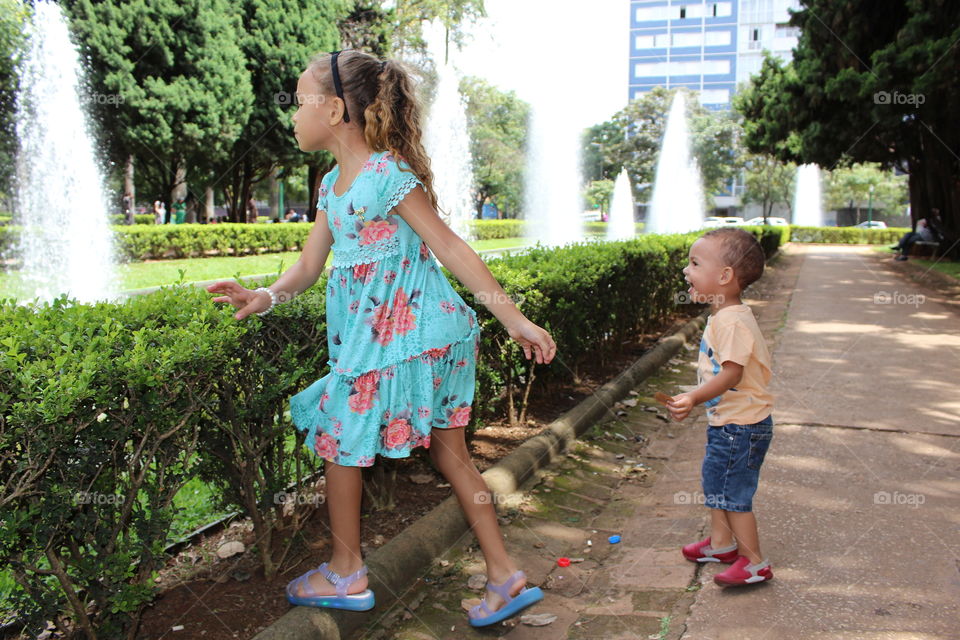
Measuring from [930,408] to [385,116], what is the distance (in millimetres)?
4732

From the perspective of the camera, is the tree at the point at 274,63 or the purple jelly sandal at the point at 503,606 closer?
the purple jelly sandal at the point at 503,606

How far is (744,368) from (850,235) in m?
41.3

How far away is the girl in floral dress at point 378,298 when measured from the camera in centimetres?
256

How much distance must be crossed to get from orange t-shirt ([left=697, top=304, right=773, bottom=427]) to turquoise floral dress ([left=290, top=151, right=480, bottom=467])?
3.18 feet

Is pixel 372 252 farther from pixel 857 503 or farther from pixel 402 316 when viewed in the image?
pixel 857 503

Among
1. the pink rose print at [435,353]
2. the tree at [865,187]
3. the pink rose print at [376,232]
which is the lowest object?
the pink rose print at [435,353]

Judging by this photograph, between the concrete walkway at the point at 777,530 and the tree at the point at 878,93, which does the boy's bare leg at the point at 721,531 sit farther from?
the tree at the point at 878,93

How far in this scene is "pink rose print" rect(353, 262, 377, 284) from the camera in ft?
8.45

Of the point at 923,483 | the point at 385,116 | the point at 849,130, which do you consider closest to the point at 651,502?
the point at 923,483

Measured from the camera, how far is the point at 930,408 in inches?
223

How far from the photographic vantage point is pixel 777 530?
3.58 m

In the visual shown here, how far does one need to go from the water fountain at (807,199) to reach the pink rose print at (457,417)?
6592 centimetres
